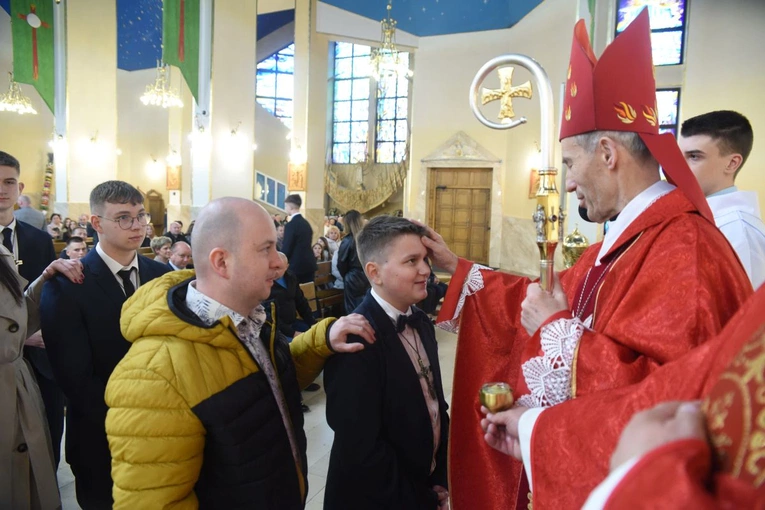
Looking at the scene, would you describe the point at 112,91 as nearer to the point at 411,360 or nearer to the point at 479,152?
the point at 479,152

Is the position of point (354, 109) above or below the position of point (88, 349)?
above

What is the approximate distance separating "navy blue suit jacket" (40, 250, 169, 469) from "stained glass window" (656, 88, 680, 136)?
29.9 ft

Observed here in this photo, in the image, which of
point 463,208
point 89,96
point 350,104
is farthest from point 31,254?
point 350,104

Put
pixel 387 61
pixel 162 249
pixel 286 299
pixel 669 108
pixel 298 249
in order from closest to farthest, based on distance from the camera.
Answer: pixel 286 299, pixel 162 249, pixel 298 249, pixel 669 108, pixel 387 61

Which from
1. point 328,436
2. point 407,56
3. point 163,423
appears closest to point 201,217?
point 163,423

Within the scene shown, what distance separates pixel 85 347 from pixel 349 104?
17.4 m

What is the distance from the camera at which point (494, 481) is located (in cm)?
162

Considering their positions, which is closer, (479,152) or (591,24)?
(591,24)

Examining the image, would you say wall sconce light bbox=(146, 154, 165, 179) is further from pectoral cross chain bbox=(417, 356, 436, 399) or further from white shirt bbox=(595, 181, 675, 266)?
white shirt bbox=(595, 181, 675, 266)

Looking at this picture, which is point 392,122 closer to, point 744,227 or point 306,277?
point 306,277

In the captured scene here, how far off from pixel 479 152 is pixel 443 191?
58.7 inches

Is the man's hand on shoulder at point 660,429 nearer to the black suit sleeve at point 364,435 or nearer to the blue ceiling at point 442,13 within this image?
the black suit sleeve at point 364,435

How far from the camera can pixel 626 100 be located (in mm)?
1343

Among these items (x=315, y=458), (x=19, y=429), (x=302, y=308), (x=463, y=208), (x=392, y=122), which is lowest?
(x=315, y=458)
